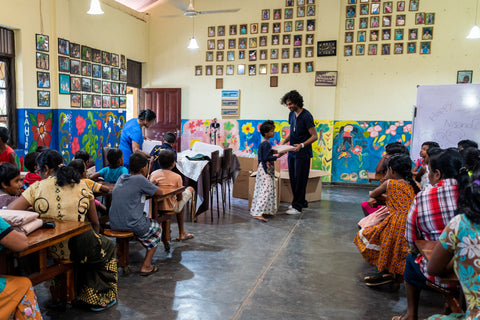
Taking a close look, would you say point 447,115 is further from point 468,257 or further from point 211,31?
point 211,31

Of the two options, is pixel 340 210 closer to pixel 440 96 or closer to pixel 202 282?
pixel 440 96

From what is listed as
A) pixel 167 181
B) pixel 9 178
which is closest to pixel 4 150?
pixel 167 181

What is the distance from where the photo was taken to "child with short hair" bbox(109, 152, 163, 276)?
10.4 feet

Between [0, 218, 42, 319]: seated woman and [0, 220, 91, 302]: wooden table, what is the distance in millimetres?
73

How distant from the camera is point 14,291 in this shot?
191 centimetres

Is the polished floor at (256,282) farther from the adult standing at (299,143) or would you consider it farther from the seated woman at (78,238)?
the adult standing at (299,143)

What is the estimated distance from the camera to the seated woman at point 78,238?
2.53 metres

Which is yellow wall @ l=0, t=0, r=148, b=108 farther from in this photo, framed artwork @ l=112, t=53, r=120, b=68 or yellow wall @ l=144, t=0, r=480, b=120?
yellow wall @ l=144, t=0, r=480, b=120

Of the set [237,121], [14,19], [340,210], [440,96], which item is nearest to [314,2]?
[237,121]

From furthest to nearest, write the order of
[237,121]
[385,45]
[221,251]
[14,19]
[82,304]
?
[237,121] < [385,45] < [14,19] < [221,251] < [82,304]

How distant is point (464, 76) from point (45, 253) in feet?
24.2

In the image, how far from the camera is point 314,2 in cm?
784

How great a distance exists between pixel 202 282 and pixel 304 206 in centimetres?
287

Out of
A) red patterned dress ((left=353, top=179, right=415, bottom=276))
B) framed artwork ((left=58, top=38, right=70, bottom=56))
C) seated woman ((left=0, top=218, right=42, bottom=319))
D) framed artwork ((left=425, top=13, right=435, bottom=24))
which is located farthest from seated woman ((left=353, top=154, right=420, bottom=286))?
framed artwork ((left=58, top=38, right=70, bottom=56))
